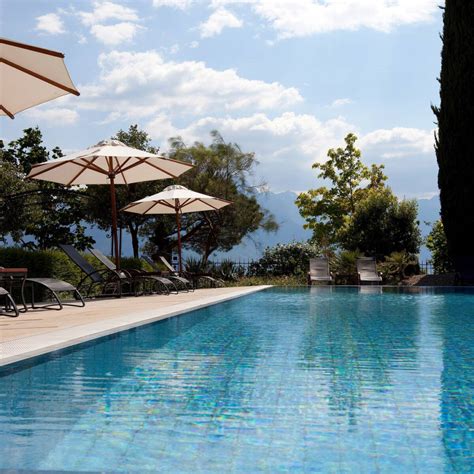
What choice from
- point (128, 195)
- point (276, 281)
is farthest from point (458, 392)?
point (128, 195)

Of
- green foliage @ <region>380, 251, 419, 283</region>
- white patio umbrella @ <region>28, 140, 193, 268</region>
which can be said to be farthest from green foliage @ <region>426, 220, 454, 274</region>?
white patio umbrella @ <region>28, 140, 193, 268</region>

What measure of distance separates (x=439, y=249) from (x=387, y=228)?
7.10ft

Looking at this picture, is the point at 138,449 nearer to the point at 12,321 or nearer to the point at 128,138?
the point at 12,321

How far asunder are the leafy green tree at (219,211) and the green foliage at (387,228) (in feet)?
24.5

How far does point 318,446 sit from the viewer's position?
10.2ft

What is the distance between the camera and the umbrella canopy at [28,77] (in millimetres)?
7277

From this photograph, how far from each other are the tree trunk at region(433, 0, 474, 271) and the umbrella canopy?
13734mm

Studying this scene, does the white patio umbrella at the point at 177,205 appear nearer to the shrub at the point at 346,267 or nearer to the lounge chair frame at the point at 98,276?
the lounge chair frame at the point at 98,276

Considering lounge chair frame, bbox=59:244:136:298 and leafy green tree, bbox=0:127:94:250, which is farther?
leafy green tree, bbox=0:127:94:250

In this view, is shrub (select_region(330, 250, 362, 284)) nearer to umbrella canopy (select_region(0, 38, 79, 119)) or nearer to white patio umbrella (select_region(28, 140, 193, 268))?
white patio umbrella (select_region(28, 140, 193, 268))

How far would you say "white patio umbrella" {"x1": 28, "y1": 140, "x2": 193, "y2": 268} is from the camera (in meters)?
12.0

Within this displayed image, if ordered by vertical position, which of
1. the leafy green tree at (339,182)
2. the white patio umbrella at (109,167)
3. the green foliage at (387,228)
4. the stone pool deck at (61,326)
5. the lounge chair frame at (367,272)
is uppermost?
the leafy green tree at (339,182)

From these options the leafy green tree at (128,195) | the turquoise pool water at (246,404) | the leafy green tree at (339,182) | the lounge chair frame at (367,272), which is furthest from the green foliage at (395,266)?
the leafy green tree at (339,182)

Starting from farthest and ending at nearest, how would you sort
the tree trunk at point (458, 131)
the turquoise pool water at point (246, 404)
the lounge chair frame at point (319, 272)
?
the lounge chair frame at point (319, 272) → the tree trunk at point (458, 131) → the turquoise pool water at point (246, 404)
